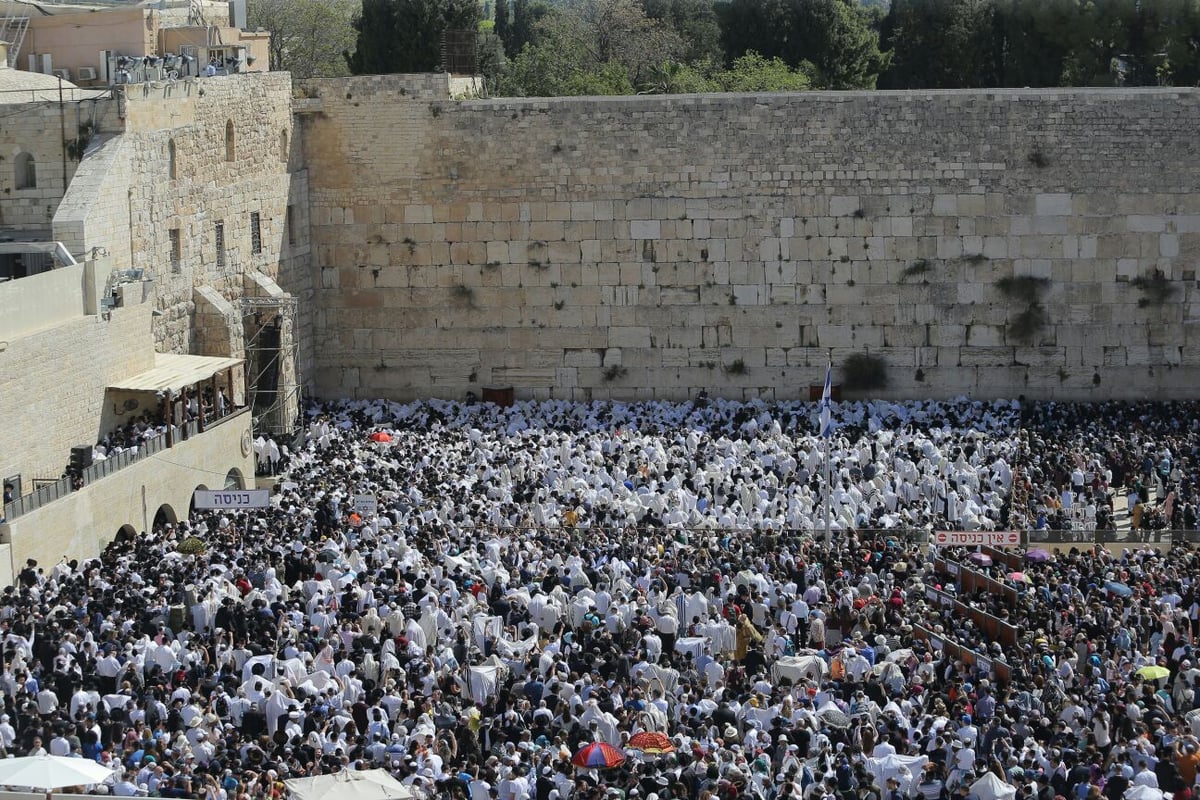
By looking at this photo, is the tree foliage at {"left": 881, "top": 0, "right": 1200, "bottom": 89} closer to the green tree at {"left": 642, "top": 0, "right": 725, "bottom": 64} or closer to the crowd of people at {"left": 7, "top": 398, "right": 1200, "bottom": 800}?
the green tree at {"left": 642, "top": 0, "right": 725, "bottom": 64}

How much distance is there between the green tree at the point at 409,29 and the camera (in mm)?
44469

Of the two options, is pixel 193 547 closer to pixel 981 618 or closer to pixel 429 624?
pixel 429 624

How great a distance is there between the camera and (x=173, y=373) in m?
29.1

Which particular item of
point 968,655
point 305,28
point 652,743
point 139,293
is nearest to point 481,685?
point 652,743

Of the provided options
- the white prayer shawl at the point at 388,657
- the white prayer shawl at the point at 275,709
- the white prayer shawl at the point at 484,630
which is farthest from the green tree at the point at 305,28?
the white prayer shawl at the point at 275,709

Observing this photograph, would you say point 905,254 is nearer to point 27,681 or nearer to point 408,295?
→ point 408,295

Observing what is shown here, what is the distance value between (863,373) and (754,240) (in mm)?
3102

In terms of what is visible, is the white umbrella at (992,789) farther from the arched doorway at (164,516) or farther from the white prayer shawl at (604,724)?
the arched doorway at (164,516)

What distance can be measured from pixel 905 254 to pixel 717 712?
1798 centimetres

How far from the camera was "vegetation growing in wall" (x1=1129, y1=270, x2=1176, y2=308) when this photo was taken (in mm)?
34781

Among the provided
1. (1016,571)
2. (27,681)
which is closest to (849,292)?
(1016,571)

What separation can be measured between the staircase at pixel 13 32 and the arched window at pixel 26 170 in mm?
6219

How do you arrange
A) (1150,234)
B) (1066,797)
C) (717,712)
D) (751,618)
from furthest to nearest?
(1150,234) → (751,618) → (717,712) → (1066,797)

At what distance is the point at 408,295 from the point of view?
36188mm
